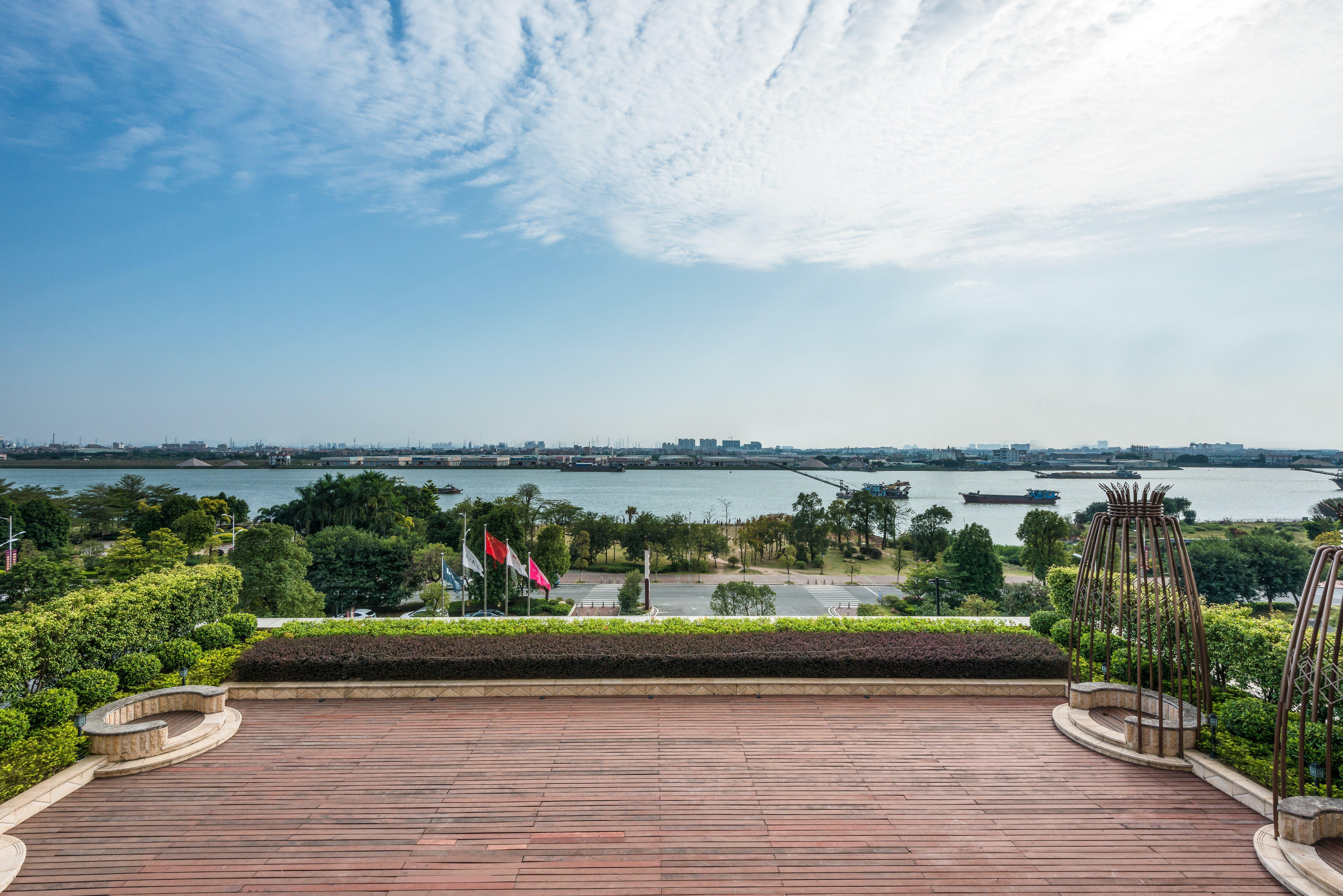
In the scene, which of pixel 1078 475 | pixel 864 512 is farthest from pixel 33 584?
pixel 1078 475

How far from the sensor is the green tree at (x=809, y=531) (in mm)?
50969

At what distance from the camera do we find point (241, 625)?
12.8 metres

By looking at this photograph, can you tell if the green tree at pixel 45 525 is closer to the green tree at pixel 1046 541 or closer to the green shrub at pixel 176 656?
the green shrub at pixel 176 656

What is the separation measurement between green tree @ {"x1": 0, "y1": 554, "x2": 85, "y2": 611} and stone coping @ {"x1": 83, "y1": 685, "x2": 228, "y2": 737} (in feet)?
→ 70.3

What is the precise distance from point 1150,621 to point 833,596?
28365 millimetres

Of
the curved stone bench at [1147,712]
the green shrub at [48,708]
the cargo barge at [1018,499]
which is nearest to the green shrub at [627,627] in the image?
the curved stone bench at [1147,712]

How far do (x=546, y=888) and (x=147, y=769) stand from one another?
5888 mm

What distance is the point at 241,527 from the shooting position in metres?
55.3

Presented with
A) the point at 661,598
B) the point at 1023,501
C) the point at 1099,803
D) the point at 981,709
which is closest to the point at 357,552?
the point at 661,598

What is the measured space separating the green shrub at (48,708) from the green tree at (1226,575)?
5113 cm

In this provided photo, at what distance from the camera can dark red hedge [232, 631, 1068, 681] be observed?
35.1 ft

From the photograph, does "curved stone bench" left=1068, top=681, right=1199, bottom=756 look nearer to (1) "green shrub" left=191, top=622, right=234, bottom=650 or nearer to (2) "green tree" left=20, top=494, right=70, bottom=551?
(1) "green shrub" left=191, top=622, right=234, bottom=650

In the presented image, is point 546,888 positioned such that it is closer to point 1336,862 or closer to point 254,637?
point 1336,862

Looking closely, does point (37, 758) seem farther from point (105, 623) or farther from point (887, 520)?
point (887, 520)
